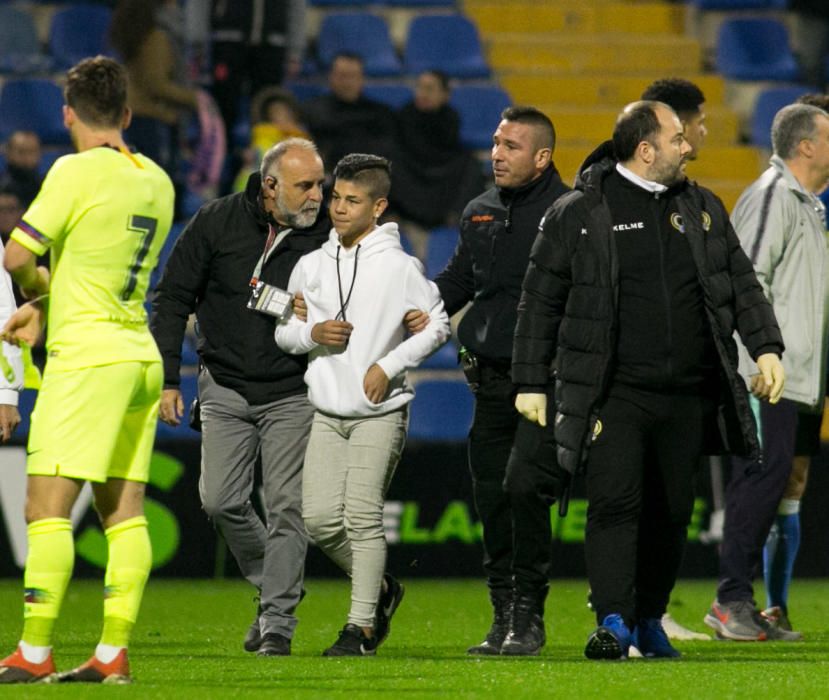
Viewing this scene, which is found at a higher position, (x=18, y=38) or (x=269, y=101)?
(x=18, y=38)

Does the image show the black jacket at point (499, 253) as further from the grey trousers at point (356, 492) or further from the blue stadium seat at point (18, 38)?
the blue stadium seat at point (18, 38)

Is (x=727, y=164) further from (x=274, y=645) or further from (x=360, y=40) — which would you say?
(x=274, y=645)

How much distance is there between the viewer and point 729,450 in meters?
6.94

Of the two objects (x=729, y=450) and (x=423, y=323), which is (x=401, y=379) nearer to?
(x=423, y=323)

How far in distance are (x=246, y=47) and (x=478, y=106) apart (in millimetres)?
2510

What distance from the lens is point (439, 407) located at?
12.8 metres

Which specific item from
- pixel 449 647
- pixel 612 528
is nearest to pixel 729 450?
pixel 612 528

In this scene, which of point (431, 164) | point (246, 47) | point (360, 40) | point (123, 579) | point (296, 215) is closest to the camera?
point (123, 579)

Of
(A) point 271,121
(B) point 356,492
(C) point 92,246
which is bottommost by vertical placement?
(B) point 356,492

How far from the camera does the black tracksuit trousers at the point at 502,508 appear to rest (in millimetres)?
7352

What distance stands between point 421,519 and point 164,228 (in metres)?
5.34

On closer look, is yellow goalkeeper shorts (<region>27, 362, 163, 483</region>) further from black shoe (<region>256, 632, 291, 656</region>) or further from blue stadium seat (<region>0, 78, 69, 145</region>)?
blue stadium seat (<region>0, 78, 69, 145</region>)

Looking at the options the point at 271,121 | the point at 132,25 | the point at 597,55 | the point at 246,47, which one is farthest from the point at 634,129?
the point at 597,55

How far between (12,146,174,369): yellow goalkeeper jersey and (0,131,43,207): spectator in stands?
22.2 ft
